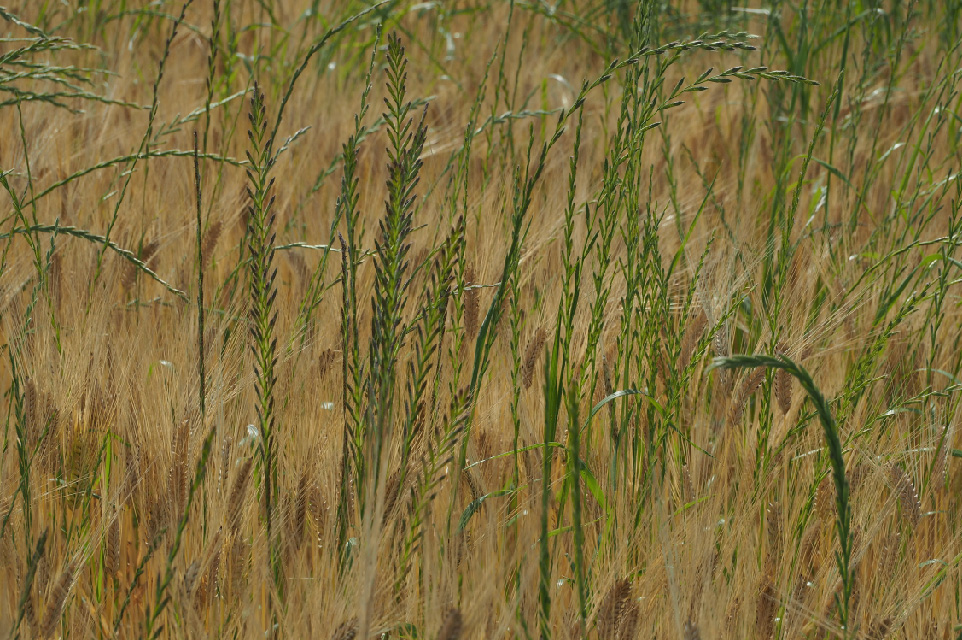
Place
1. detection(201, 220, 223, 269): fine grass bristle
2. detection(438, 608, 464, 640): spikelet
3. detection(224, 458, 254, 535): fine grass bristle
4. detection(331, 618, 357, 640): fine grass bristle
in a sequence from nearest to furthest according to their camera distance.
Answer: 1. detection(438, 608, 464, 640): spikelet
2. detection(331, 618, 357, 640): fine grass bristle
3. detection(224, 458, 254, 535): fine grass bristle
4. detection(201, 220, 223, 269): fine grass bristle

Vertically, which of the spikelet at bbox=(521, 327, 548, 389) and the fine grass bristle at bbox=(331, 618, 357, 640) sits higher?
the spikelet at bbox=(521, 327, 548, 389)

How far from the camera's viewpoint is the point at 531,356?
55.1 inches

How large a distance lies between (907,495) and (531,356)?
1.64 feet

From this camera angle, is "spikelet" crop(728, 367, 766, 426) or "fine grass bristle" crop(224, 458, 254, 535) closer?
"fine grass bristle" crop(224, 458, 254, 535)

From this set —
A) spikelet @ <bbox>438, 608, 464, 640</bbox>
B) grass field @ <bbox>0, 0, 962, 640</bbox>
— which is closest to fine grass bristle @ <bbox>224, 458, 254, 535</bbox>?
grass field @ <bbox>0, 0, 962, 640</bbox>

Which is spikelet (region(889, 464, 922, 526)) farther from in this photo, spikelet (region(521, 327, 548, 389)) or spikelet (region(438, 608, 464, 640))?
spikelet (region(438, 608, 464, 640))

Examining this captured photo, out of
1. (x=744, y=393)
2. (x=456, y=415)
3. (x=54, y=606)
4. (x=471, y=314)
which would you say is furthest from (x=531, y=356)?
(x=54, y=606)

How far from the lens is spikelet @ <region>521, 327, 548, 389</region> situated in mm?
1385

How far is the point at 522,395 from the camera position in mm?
1352

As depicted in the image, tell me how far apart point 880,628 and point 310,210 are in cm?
146

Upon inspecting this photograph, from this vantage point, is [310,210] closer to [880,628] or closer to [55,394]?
[55,394]

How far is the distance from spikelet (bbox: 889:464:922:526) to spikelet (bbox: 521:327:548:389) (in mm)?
463

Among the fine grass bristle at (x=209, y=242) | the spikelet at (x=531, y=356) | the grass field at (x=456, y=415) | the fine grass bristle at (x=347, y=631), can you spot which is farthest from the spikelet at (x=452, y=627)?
the fine grass bristle at (x=209, y=242)

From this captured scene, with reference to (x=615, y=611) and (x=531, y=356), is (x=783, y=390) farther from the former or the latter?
(x=615, y=611)
